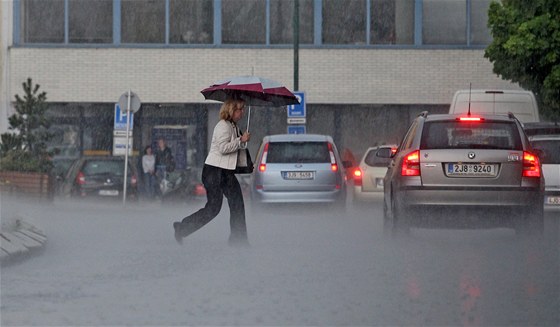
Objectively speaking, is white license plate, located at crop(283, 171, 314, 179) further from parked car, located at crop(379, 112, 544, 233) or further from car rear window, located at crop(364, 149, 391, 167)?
parked car, located at crop(379, 112, 544, 233)

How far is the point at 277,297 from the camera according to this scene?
10383 mm

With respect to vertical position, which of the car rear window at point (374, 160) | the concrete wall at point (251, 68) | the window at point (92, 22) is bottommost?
the car rear window at point (374, 160)

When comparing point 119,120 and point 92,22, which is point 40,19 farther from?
point 119,120

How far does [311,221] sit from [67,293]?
11308mm

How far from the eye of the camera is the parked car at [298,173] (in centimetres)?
2409

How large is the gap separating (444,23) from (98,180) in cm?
1612

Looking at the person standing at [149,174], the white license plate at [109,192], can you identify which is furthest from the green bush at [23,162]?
the person standing at [149,174]

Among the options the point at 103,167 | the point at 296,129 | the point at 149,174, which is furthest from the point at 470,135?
the point at 149,174

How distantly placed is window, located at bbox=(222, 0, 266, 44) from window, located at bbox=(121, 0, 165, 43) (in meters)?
1.93

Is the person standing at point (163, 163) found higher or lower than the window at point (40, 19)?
lower

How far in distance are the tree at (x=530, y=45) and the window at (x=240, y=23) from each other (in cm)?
1094

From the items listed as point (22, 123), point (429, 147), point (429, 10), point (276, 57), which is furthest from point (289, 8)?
point (429, 147)

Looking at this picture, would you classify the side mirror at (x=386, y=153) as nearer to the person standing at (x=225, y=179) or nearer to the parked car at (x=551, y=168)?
the person standing at (x=225, y=179)

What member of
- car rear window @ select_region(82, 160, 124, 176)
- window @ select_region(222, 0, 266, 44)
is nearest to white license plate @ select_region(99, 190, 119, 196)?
car rear window @ select_region(82, 160, 124, 176)
